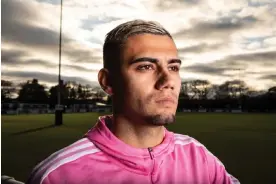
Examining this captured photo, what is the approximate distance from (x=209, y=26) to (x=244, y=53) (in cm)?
29

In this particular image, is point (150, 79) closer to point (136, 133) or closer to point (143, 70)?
point (143, 70)

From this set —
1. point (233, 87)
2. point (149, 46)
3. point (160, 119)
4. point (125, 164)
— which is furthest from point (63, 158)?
point (233, 87)

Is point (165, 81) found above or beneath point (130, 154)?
above

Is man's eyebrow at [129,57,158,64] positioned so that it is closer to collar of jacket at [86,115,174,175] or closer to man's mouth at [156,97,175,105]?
man's mouth at [156,97,175,105]

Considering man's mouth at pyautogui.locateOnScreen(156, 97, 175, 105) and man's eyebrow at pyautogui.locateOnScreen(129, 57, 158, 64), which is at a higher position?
man's eyebrow at pyautogui.locateOnScreen(129, 57, 158, 64)

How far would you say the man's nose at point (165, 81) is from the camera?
1055 mm

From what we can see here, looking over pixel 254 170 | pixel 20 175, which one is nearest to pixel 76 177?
pixel 20 175

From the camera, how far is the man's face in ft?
3.38

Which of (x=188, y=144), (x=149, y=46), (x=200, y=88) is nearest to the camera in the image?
(x=149, y=46)

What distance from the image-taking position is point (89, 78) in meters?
2.10

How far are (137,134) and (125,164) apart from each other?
0.10 meters

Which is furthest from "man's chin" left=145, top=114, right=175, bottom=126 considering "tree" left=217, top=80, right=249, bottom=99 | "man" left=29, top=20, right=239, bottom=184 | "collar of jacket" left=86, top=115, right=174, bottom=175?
"tree" left=217, top=80, right=249, bottom=99

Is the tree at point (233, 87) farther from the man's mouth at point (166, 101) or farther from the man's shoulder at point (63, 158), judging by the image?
the man's shoulder at point (63, 158)

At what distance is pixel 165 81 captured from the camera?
1057mm
